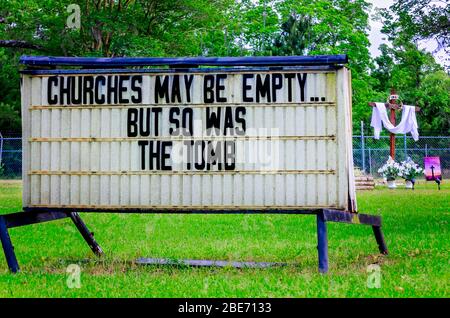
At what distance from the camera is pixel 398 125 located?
34.6 meters

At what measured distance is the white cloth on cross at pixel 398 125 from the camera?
111 ft

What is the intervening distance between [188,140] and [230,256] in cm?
229

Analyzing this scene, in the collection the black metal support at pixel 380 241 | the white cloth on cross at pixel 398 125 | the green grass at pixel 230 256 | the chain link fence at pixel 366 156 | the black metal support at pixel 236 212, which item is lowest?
the green grass at pixel 230 256

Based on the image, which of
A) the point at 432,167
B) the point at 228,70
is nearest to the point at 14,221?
the point at 228,70

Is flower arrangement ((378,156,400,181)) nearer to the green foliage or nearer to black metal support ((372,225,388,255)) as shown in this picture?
the green foliage

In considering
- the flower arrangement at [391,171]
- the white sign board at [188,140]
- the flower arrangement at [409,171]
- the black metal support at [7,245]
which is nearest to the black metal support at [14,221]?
the black metal support at [7,245]

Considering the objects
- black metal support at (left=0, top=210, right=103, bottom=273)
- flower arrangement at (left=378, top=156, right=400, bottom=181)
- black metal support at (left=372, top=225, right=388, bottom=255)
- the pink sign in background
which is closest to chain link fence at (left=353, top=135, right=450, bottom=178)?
the pink sign in background

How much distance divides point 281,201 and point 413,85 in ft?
175

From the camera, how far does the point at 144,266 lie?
8594mm

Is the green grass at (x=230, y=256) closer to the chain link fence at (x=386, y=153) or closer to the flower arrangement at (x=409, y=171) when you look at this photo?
the flower arrangement at (x=409, y=171)

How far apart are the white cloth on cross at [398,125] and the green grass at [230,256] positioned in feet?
54.8

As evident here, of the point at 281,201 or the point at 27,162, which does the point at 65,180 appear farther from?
the point at 281,201

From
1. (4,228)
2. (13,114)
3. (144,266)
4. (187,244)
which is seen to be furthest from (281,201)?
(13,114)

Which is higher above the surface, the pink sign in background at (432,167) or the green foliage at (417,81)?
the green foliage at (417,81)
